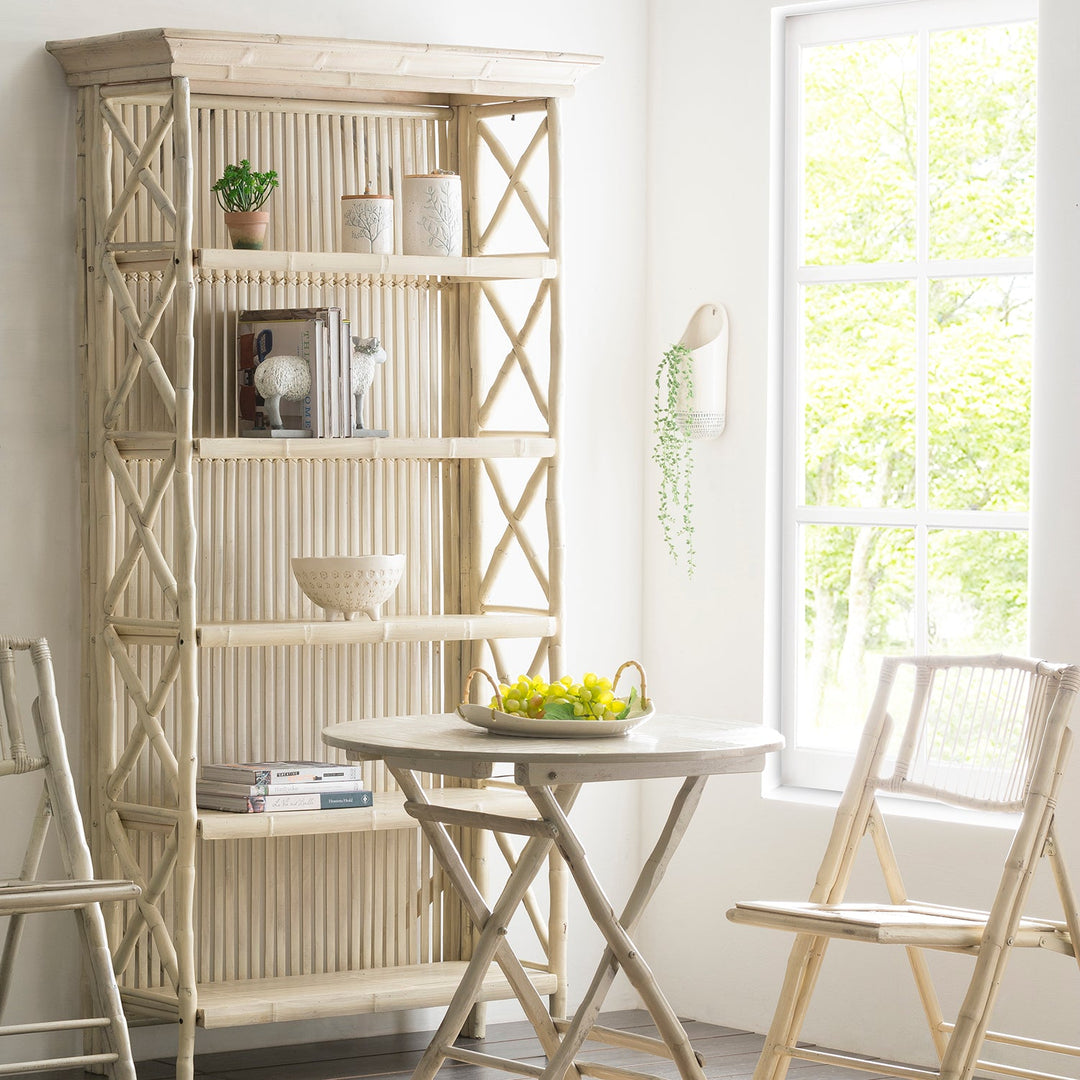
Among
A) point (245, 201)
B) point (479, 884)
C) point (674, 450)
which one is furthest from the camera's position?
point (674, 450)

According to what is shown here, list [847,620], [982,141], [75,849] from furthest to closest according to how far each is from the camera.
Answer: [847,620], [982,141], [75,849]

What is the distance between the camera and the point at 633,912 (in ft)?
9.55

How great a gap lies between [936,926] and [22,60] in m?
2.59

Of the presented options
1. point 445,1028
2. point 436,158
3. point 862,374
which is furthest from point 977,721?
point 436,158

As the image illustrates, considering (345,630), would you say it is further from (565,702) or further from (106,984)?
(106,984)

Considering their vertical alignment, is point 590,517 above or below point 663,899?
above

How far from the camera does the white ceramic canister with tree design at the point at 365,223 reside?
3570mm

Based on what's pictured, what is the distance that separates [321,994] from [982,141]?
2.45 m

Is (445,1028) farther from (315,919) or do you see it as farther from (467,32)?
(467,32)

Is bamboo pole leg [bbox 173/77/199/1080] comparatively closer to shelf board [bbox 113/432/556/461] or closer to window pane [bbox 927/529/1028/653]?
shelf board [bbox 113/432/556/461]

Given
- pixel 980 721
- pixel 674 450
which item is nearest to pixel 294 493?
pixel 674 450

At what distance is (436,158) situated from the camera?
3967mm

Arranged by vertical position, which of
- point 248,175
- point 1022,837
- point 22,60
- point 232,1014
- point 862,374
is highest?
point 22,60

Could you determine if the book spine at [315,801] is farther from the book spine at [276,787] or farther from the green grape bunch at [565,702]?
the green grape bunch at [565,702]
